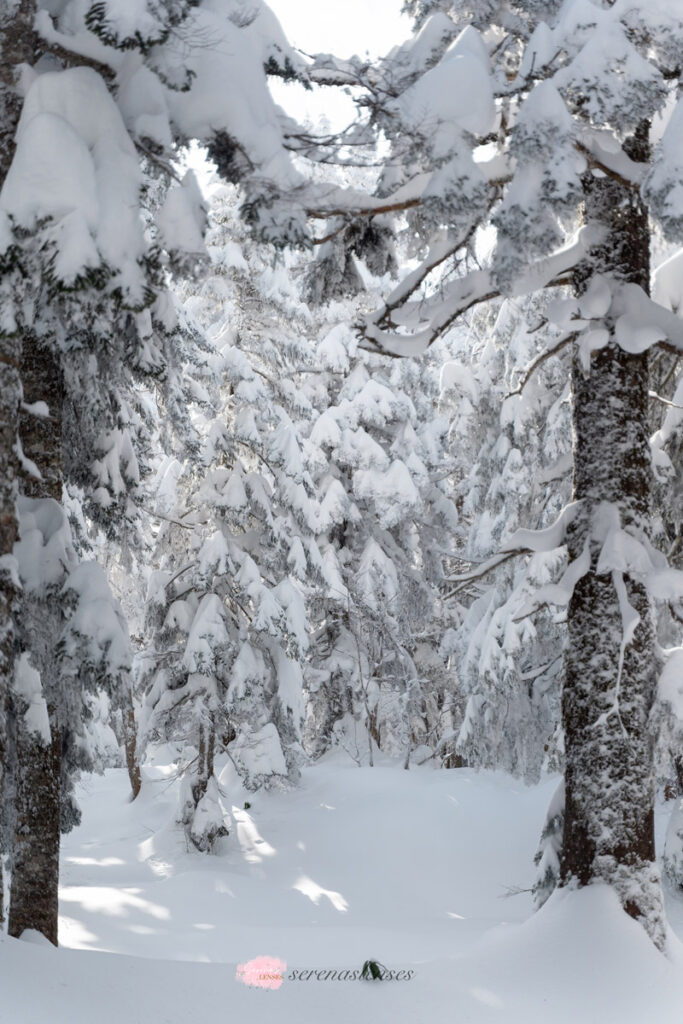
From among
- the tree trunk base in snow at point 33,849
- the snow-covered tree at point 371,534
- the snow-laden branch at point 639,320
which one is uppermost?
the snow-covered tree at point 371,534

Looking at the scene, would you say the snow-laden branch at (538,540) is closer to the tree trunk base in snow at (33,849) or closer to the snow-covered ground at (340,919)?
the snow-covered ground at (340,919)

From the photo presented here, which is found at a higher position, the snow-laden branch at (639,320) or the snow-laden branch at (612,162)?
the snow-laden branch at (612,162)

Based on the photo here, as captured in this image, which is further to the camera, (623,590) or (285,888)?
(285,888)

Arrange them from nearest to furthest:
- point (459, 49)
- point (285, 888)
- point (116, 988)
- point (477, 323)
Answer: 1. point (116, 988)
2. point (459, 49)
3. point (285, 888)
4. point (477, 323)

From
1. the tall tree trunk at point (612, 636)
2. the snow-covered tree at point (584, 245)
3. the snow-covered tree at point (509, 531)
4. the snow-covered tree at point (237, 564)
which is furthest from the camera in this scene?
the snow-covered tree at point (237, 564)

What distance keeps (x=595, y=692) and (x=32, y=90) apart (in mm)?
5174

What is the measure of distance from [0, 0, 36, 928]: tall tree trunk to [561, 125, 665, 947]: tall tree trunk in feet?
12.7

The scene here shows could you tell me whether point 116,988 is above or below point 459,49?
below

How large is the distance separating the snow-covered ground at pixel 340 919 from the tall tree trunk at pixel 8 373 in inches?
59.4

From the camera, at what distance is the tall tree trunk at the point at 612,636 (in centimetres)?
637

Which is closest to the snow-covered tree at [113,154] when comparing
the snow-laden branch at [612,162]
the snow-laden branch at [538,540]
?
the snow-laden branch at [612,162]

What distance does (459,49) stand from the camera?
5.91m

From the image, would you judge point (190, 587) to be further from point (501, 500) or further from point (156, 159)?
point (156, 159)

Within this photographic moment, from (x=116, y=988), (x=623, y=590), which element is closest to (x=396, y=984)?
(x=116, y=988)
